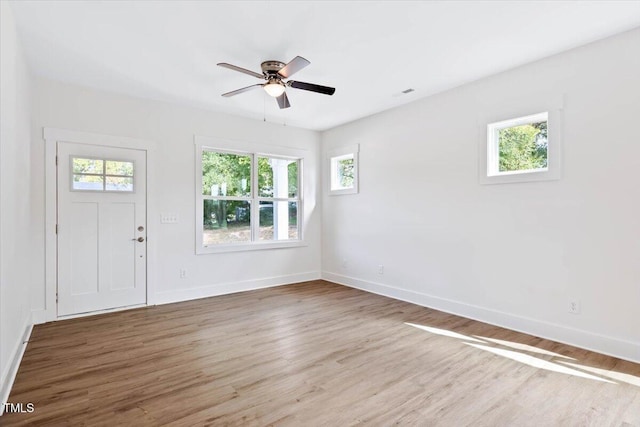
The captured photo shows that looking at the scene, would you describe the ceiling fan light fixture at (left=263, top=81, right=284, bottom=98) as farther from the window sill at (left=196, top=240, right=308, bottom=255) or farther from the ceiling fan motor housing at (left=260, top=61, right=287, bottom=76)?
the window sill at (left=196, top=240, right=308, bottom=255)

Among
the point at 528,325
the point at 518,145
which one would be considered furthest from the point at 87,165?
the point at 528,325

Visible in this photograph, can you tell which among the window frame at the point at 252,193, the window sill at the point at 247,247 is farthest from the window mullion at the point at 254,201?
the window sill at the point at 247,247

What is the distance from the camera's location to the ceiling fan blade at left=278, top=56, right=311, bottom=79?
269cm

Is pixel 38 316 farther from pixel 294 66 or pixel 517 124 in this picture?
pixel 517 124

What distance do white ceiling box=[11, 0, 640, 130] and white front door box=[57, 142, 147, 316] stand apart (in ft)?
3.05

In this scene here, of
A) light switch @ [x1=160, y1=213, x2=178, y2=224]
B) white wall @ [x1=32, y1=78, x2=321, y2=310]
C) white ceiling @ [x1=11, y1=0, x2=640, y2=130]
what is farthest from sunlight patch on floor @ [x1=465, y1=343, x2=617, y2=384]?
light switch @ [x1=160, y1=213, x2=178, y2=224]

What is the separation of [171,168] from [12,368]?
9.17 ft

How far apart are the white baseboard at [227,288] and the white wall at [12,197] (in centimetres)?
150

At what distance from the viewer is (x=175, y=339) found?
10.7ft

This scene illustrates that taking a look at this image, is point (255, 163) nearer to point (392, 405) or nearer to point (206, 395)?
point (206, 395)

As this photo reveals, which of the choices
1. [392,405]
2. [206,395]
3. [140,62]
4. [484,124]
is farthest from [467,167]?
[140,62]

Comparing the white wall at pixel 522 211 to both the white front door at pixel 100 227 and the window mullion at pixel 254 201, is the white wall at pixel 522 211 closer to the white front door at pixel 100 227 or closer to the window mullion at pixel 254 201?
the window mullion at pixel 254 201

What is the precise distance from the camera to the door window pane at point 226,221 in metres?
5.04

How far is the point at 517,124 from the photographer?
354 centimetres
